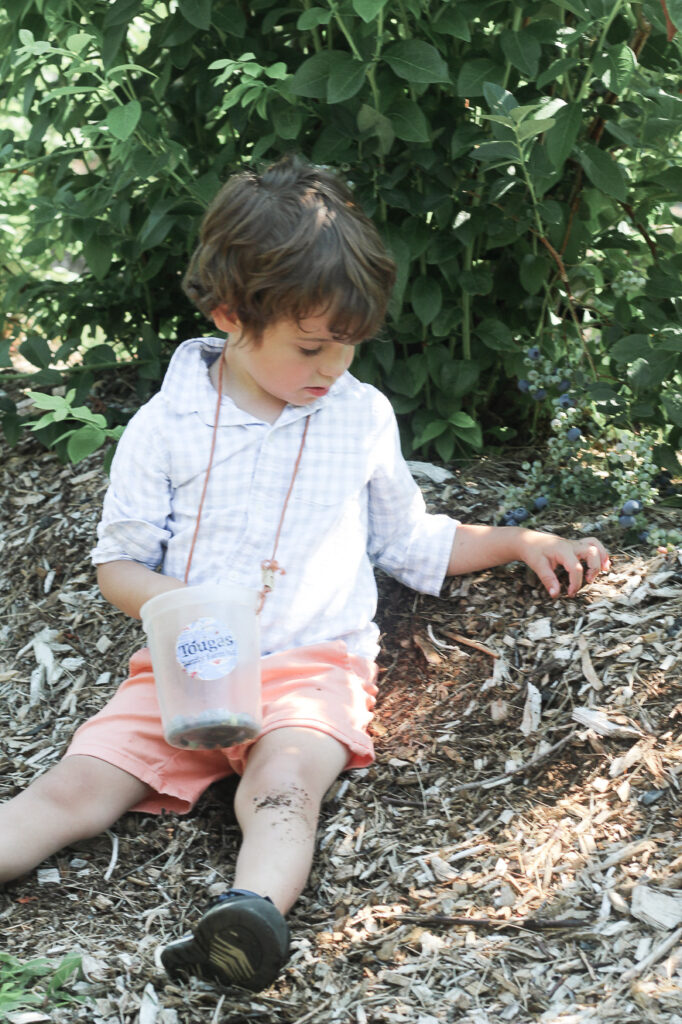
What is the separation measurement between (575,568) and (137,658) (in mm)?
893

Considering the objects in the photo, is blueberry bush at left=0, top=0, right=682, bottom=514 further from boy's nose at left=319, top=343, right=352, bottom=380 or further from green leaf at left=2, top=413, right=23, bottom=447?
boy's nose at left=319, top=343, right=352, bottom=380

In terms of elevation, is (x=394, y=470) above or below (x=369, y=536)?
above

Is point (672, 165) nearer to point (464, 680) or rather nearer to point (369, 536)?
point (369, 536)

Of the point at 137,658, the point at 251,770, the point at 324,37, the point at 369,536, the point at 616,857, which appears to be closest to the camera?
the point at 616,857

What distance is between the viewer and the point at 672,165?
2.81m

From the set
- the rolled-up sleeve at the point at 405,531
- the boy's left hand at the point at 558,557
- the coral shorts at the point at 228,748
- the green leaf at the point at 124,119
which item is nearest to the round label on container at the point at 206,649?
the coral shorts at the point at 228,748

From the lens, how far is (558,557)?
2.30 meters

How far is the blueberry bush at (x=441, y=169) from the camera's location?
236cm

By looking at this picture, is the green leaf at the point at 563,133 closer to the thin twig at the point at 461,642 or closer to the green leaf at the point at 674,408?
the green leaf at the point at 674,408

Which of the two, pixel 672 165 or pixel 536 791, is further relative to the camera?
pixel 672 165

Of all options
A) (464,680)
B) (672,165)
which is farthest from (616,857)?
(672,165)

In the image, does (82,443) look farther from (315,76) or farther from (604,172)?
(604,172)

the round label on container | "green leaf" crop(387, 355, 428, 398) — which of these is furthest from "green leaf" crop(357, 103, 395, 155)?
the round label on container

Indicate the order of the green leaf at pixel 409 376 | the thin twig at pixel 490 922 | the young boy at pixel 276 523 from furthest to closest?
the green leaf at pixel 409 376
the young boy at pixel 276 523
the thin twig at pixel 490 922
